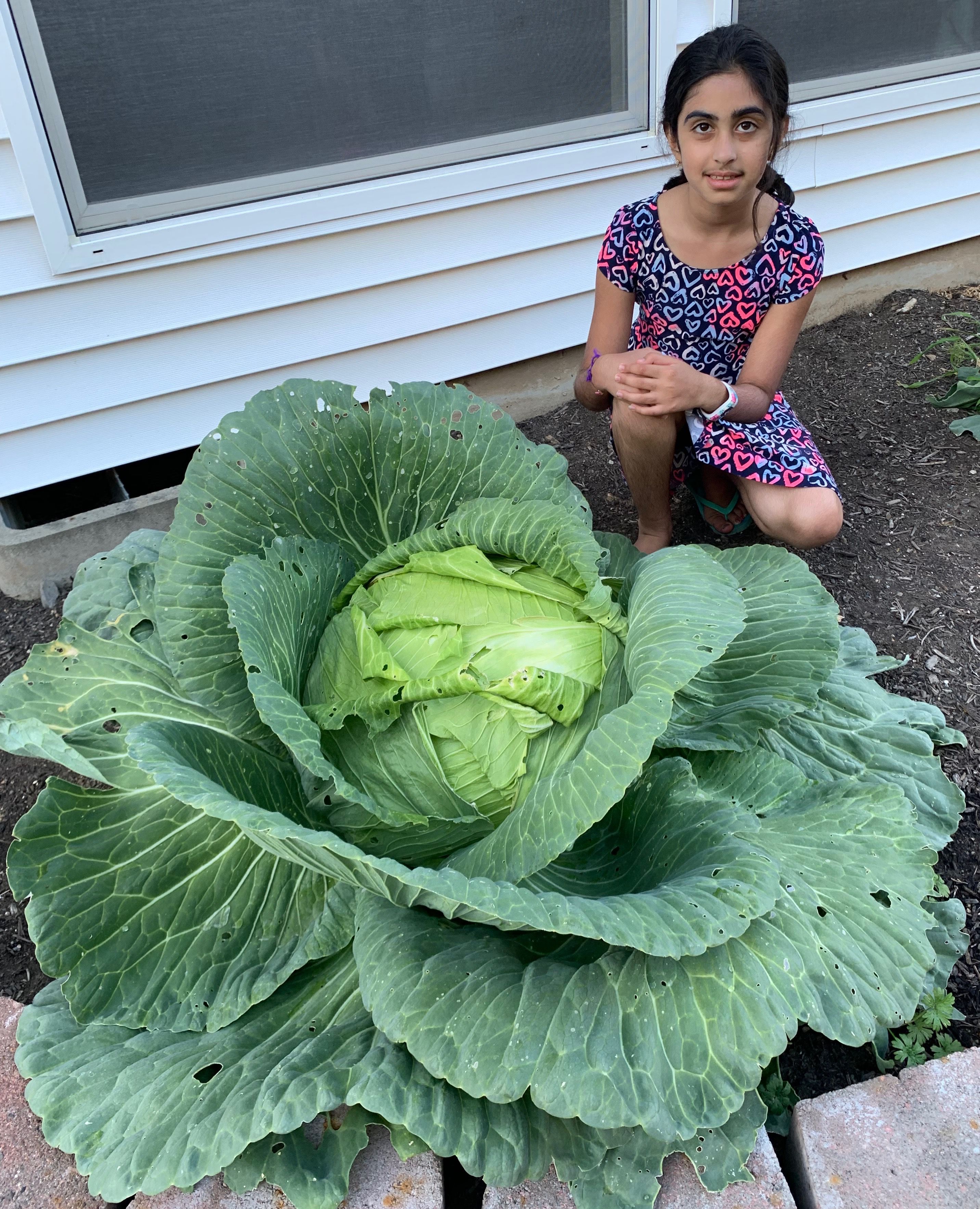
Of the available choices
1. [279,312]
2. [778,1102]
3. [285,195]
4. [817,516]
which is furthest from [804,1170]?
[285,195]

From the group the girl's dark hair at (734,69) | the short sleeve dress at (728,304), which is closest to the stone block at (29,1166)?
the short sleeve dress at (728,304)

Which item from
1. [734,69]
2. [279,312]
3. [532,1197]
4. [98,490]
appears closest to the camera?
[532,1197]

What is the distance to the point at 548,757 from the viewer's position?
5.31 ft

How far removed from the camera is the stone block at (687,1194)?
1467 mm

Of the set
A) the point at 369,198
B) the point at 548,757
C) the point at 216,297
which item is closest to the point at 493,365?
the point at 369,198

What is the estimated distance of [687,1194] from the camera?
149 cm

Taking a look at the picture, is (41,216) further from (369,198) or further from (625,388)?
(625,388)

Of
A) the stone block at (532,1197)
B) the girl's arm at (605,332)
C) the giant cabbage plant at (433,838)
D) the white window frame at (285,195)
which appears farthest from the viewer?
the girl's arm at (605,332)

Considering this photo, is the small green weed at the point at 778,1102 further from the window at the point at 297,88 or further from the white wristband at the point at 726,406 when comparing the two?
the window at the point at 297,88

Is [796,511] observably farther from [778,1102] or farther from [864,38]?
[864,38]

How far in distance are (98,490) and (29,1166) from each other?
2.49 m

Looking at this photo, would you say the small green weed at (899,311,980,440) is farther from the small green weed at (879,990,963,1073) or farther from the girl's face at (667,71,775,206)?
the small green weed at (879,990,963,1073)

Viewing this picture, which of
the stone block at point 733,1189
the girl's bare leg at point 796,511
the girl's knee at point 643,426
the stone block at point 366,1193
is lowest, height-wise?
the stone block at point 733,1189

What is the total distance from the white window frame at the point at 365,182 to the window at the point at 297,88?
0.17 ft
